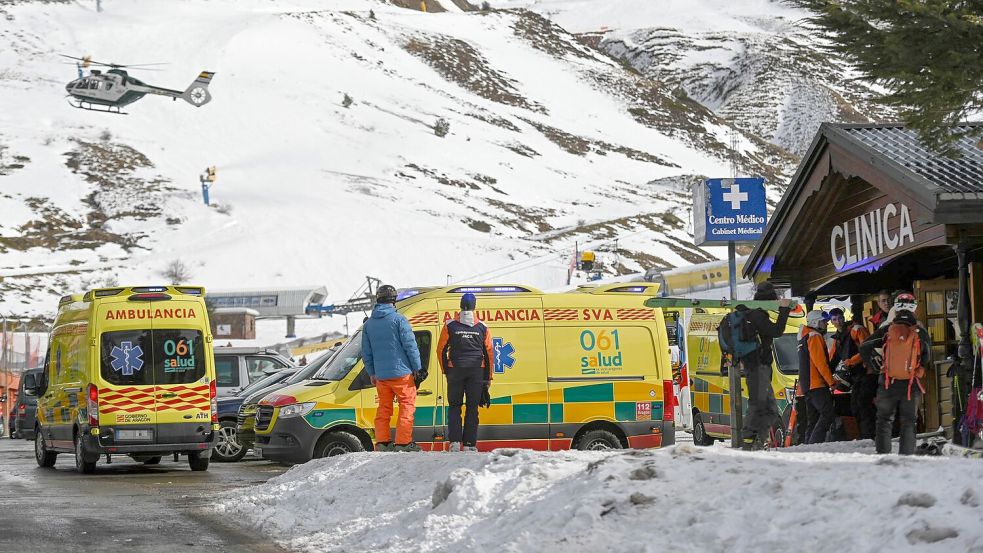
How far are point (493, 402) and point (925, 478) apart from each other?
8.82 meters

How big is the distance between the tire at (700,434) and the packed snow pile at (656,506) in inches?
385

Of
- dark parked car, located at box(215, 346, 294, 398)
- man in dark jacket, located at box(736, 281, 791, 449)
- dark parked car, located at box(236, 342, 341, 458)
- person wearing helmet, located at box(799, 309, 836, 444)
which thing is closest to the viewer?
man in dark jacket, located at box(736, 281, 791, 449)

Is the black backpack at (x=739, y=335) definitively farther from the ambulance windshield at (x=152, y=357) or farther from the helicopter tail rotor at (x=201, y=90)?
the helicopter tail rotor at (x=201, y=90)

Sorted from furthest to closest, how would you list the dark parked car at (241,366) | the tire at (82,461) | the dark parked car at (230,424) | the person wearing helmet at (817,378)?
the dark parked car at (241,366), the dark parked car at (230,424), the tire at (82,461), the person wearing helmet at (817,378)

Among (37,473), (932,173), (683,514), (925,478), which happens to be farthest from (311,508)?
(37,473)

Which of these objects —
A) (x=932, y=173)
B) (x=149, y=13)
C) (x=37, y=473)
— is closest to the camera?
(x=932, y=173)

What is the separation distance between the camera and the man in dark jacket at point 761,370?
42.9 ft

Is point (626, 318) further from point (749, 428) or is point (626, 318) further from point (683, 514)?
point (683, 514)

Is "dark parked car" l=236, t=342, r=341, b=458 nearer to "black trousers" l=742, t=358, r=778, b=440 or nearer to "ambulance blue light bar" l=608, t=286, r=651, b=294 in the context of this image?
"ambulance blue light bar" l=608, t=286, r=651, b=294

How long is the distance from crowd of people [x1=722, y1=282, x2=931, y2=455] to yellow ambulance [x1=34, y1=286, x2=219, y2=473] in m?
6.98

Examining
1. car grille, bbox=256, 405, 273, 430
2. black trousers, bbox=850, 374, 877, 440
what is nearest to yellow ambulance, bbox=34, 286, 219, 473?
car grille, bbox=256, 405, 273, 430

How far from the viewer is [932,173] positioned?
13031mm

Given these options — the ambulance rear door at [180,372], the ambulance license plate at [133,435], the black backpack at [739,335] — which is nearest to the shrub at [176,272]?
the ambulance rear door at [180,372]

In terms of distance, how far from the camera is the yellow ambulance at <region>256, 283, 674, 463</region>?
15.4 metres
